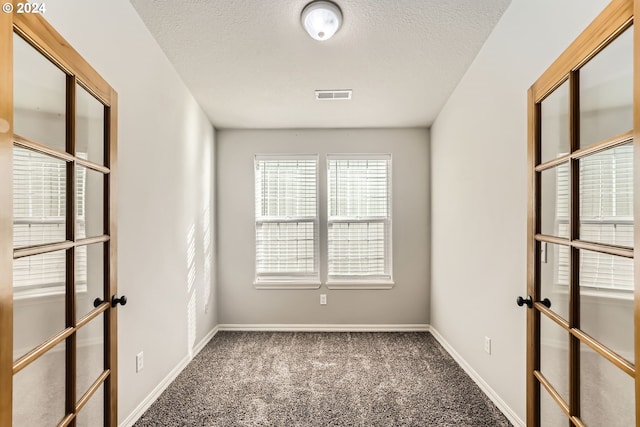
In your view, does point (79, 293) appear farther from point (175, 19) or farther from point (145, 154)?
point (175, 19)

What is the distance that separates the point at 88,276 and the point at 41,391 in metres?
0.47

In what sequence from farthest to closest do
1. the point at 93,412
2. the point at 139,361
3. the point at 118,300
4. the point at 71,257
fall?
the point at 139,361 < the point at 118,300 < the point at 93,412 < the point at 71,257

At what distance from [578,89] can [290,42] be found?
70.4 inches

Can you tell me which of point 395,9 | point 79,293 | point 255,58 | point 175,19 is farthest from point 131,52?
point 395,9

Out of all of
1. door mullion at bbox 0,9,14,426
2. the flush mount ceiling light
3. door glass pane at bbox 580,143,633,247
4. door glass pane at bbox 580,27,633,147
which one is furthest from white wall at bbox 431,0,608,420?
door mullion at bbox 0,9,14,426

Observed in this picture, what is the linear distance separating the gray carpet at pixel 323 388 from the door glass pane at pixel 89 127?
5.71 feet

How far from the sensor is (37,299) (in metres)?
1.24

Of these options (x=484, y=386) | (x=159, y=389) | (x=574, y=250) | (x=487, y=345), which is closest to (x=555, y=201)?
(x=574, y=250)

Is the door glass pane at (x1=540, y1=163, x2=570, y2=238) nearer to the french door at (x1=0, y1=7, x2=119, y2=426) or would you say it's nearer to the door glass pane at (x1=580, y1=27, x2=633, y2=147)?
the door glass pane at (x1=580, y1=27, x2=633, y2=147)

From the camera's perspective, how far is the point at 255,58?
8.72 ft

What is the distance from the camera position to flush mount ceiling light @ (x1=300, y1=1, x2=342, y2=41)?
79.8 inches

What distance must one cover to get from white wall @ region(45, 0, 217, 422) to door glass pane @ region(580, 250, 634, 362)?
2.25 m

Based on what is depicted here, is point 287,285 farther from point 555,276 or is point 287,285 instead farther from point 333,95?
point 555,276

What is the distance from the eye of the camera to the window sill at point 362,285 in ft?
14.0
